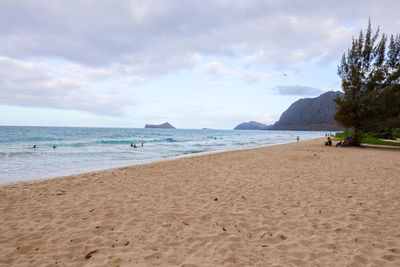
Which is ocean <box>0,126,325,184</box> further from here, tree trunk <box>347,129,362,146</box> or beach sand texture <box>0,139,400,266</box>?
tree trunk <box>347,129,362,146</box>

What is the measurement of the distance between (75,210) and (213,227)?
3.79m

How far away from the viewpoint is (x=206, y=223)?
4855 mm

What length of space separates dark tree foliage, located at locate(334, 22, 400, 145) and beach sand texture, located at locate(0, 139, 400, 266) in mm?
17830

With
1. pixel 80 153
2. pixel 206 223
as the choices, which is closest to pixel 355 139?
pixel 206 223

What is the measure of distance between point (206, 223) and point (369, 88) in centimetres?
2614

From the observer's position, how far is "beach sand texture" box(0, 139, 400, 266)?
3.54 m

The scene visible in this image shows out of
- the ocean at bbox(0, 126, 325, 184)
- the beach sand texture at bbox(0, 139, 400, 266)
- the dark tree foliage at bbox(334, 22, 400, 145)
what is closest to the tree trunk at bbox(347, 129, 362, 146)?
the dark tree foliage at bbox(334, 22, 400, 145)

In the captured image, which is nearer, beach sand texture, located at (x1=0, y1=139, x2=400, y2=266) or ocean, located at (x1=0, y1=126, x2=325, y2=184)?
beach sand texture, located at (x1=0, y1=139, x2=400, y2=266)

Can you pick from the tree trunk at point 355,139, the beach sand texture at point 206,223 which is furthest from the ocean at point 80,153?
the tree trunk at point 355,139

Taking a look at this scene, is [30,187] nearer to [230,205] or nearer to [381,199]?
[230,205]

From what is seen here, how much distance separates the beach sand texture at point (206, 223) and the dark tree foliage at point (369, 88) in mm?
17830

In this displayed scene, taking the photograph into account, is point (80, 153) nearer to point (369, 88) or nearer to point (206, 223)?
point (206, 223)

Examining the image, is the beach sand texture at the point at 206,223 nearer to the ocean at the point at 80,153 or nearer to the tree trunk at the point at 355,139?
the ocean at the point at 80,153

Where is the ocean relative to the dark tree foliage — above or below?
below
